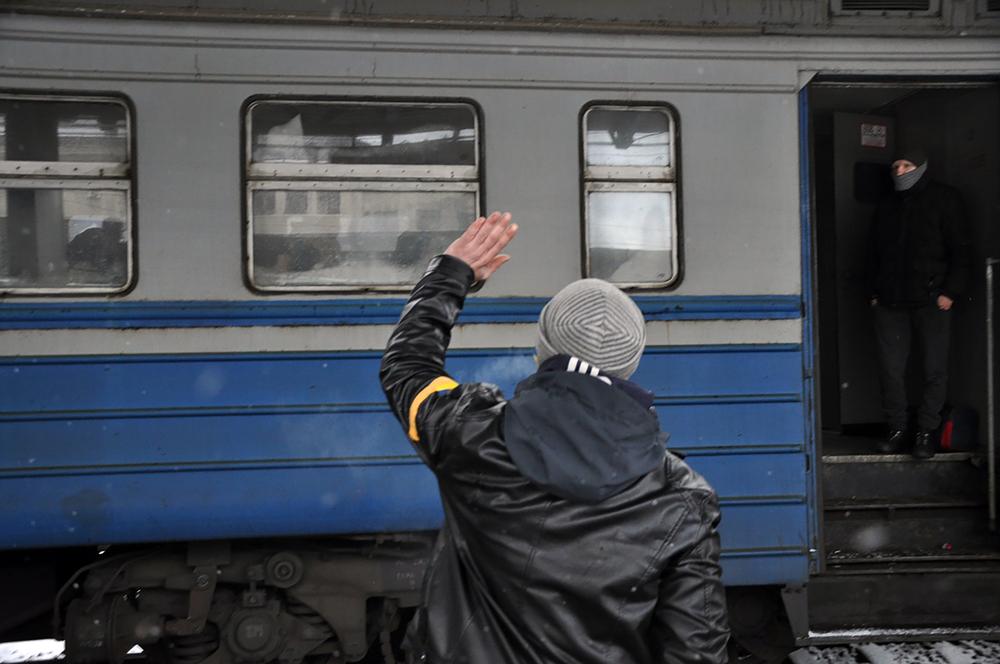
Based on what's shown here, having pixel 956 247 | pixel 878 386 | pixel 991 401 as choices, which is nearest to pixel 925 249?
pixel 956 247

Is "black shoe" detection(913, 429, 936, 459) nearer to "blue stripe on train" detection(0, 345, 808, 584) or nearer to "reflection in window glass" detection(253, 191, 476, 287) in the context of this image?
"blue stripe on train" detection(0, 345, 808, 584)

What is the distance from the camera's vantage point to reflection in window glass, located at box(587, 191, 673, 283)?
4.39m

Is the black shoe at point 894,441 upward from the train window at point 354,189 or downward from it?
downward

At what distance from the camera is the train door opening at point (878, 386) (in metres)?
4.58

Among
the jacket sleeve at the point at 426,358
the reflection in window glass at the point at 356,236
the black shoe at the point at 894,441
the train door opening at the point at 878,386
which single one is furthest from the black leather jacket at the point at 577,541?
the black shoe at the point at 894,441

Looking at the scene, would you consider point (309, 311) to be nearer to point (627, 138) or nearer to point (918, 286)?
point (627, 138)

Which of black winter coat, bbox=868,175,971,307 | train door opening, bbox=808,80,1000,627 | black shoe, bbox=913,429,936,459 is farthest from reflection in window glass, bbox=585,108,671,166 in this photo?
black shoe, bbox=913,429,936,459

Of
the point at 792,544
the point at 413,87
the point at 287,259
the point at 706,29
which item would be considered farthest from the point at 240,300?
the point at 792,544

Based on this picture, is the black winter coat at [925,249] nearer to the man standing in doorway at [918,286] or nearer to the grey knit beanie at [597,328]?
the man standing in doorway at [918,286]

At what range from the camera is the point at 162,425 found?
4027 mm

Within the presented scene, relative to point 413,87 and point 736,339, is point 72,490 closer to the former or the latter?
point 413,87

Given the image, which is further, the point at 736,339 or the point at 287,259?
the point at 736,339

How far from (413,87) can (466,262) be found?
238 centimetres

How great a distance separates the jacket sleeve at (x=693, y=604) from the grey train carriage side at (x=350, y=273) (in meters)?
2.54
